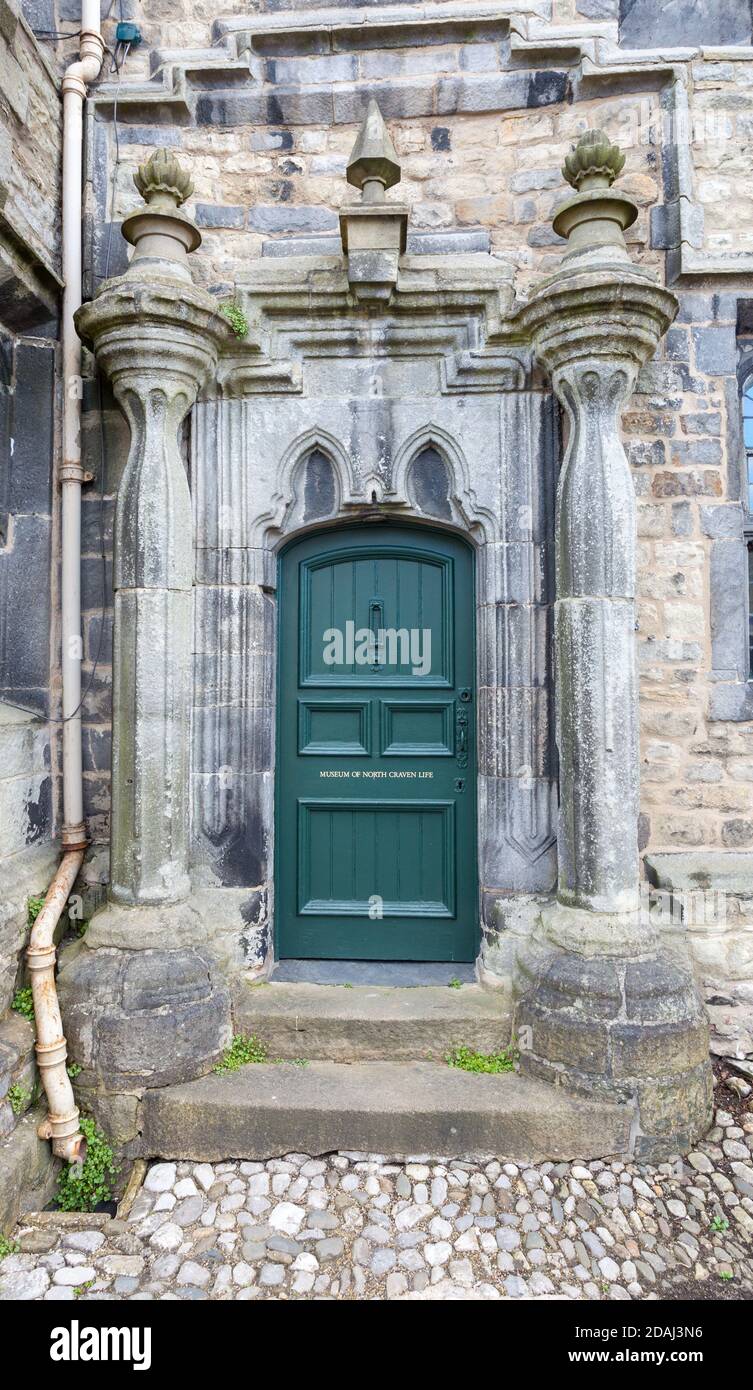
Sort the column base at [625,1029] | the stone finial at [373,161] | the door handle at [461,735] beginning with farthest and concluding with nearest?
the door handle at [461,735]
the stone finial at [373,161]
the column base at [625,1029]

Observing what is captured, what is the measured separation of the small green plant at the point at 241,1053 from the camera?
3129 millimetres

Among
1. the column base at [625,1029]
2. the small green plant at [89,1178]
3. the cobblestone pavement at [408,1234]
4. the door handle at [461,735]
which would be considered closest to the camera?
the cobblestone pavement at [408,1234]

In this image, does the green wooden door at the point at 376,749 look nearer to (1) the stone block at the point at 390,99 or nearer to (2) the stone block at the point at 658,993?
(2) the stone block at the point at 658,993

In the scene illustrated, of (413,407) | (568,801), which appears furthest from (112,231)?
(568,801)

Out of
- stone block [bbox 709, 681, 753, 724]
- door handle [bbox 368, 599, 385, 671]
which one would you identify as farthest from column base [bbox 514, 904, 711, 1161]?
door handle [bbox 368, 599, 385, 671]

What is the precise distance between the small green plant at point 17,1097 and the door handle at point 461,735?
222 centimetres

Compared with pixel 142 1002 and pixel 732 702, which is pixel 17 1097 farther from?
pixel 732 702

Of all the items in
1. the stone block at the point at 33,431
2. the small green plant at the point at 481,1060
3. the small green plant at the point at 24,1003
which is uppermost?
the stone block at the point at 33,431

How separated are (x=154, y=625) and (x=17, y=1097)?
6.17ft

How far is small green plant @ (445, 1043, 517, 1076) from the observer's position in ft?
10.3

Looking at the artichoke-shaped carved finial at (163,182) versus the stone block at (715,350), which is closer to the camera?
the artichoke-shaped carved finial at (163,182)

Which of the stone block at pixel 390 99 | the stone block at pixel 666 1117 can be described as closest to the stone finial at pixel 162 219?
the stone block at pixel 390 99

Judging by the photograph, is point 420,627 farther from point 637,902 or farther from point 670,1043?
point 670,1043

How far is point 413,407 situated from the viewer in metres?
3.53
